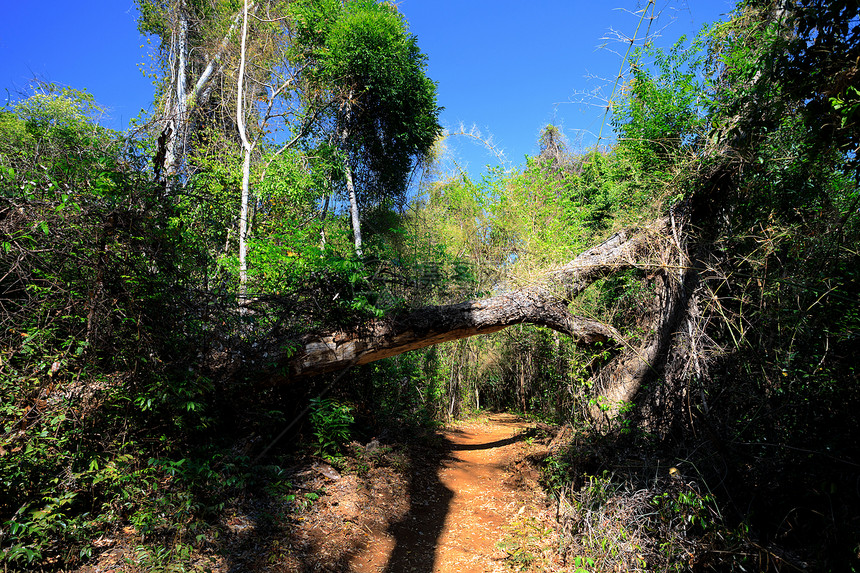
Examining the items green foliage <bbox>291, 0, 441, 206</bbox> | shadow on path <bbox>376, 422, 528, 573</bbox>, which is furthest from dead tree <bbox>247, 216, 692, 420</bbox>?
green foliage <bbox>291, 0, 441, 206</bbox>

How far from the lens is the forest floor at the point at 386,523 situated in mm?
3400

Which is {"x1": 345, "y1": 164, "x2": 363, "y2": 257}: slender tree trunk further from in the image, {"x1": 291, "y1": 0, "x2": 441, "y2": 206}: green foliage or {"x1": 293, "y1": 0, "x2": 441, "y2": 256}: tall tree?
{"x1": 291, "y1": 0, "x2": 441, "y2": 206}: green foliage

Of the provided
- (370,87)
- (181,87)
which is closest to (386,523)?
(370,87)

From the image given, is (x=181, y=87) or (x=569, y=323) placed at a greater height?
(x=181, y=87)

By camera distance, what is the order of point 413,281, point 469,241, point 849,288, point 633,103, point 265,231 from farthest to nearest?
point 469,241 < point 265,231 < point 633,103 < point 413,281 < point 849,288

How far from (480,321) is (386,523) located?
2754 mm

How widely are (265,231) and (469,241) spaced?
18.5 ft

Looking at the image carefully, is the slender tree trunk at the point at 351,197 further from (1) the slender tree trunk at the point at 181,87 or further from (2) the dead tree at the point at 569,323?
(2) the dead tree at the point at 569,323

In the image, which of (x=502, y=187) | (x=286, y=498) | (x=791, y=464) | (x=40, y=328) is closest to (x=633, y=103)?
(x=502, y=187)

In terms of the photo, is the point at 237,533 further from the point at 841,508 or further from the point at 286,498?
the point at 841,508

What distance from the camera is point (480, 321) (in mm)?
5613

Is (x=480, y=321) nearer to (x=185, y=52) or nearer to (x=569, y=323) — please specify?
(x=569, y=323)

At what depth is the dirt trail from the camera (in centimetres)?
392

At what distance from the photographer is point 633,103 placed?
7418 mm
